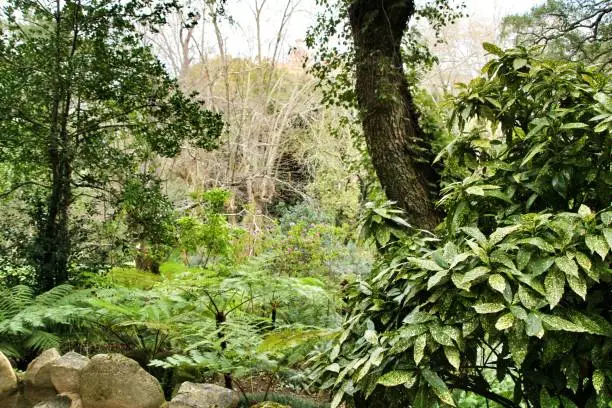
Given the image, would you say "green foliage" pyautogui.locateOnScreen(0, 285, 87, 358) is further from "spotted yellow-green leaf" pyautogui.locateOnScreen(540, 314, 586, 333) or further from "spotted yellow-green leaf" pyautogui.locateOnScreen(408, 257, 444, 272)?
"spotted yellow-green leaf" pyautogui.locateOnScreen(540, 314, 586, 333)

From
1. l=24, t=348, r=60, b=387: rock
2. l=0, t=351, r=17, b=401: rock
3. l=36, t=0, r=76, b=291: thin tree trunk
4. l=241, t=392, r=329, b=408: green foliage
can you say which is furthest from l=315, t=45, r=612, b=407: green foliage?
l=36, t=0, r=76, b=291: thin tree trunk

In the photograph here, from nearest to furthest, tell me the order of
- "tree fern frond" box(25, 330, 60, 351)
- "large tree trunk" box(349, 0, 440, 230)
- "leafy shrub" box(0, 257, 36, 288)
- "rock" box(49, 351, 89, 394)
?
"rock" box(49, 351, 89, 394), "tree fern frond" box(25, 330, 60, 351), "large tree trunk" box(349, 0, 440, 230), "leafy shrub" box(0, 257, 36, 288)

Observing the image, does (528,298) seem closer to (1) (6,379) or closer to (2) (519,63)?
(2) (519,63)

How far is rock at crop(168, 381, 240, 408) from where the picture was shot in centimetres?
254

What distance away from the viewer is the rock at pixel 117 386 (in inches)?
104

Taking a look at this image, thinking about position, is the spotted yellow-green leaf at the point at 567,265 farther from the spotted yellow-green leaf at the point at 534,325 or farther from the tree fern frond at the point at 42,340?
the tree fern frond at the point at 42,340

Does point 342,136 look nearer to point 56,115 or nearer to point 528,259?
Result: point 56,115

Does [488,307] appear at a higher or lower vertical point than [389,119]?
lower

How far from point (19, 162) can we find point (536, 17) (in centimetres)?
474

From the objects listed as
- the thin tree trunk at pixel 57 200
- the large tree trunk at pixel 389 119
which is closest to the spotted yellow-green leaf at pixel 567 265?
the large tree trunk at pixel 389 119

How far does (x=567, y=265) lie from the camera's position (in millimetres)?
1272

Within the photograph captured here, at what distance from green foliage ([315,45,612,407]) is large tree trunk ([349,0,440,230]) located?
1724 mm

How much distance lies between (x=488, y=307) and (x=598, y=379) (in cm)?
32

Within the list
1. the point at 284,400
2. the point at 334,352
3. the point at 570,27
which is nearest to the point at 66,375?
the point at 284,400
